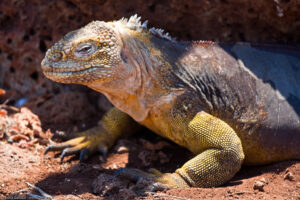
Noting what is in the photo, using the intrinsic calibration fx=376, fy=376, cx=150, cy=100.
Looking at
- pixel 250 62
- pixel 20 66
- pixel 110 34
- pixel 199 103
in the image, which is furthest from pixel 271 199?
pixel 20 66

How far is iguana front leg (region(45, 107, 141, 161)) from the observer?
15.3 ft

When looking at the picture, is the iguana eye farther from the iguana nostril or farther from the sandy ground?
the sandy ground

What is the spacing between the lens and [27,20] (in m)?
5.34

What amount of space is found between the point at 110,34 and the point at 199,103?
1.22 metres

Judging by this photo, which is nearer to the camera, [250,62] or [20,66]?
[250,62]

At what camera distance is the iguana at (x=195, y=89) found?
3846mm

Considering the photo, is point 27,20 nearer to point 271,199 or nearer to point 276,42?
point 276,42

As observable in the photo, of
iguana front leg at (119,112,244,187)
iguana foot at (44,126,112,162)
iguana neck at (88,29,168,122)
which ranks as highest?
iguana neck at (88,29,168,122)

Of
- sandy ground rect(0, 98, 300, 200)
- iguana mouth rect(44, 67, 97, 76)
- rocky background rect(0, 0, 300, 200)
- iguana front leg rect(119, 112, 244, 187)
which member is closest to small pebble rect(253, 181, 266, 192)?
sandy ground rect(0, 98, 300, 200)

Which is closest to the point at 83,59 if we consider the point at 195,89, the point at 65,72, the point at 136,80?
the point at 65,72

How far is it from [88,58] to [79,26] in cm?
168

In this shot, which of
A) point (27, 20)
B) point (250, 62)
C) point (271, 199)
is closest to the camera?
point (271, 199)

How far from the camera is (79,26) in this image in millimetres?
5320

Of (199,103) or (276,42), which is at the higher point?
(276,42)
